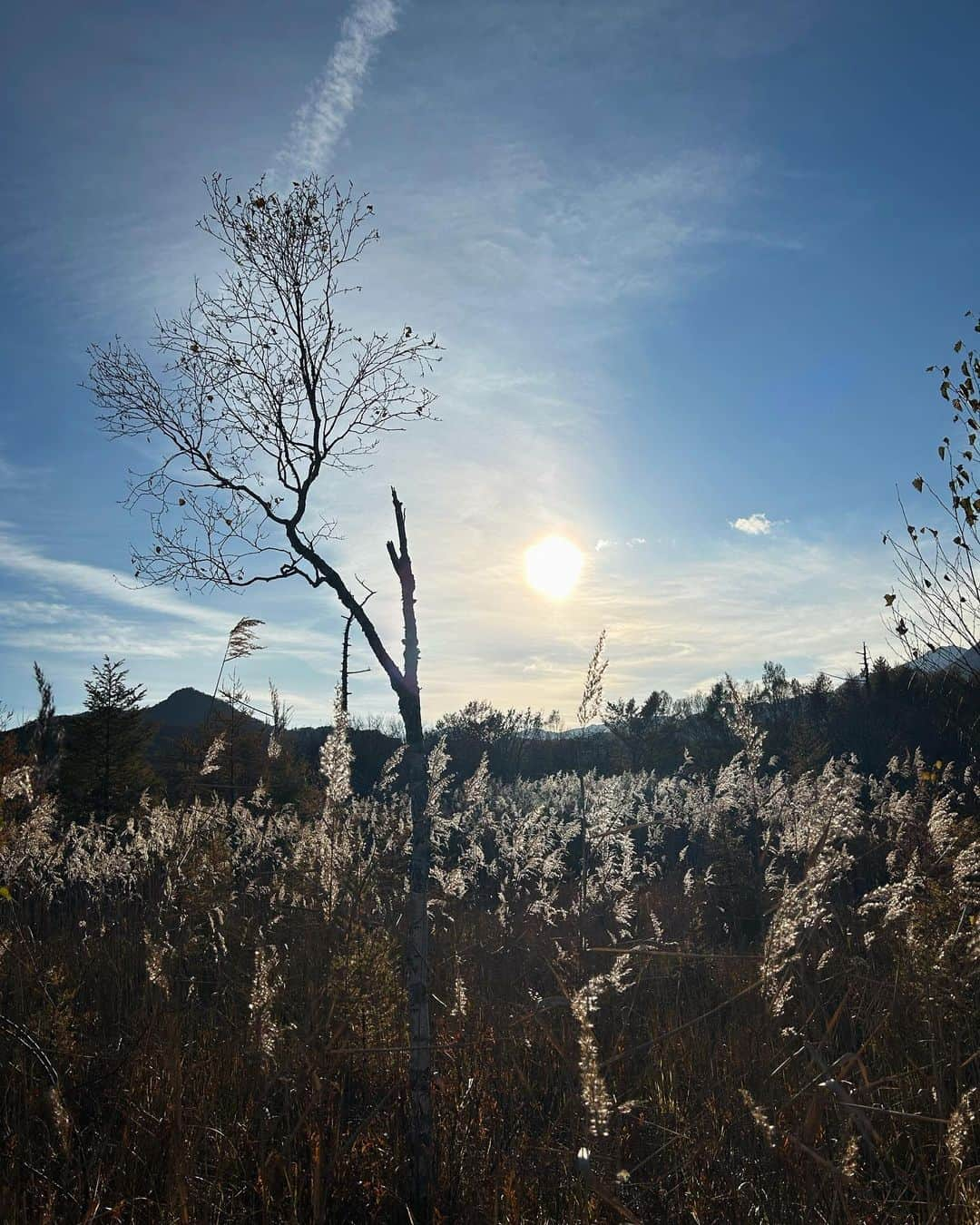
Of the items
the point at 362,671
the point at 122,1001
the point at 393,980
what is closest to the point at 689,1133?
the point at 393,980

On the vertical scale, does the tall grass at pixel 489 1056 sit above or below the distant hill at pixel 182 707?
below

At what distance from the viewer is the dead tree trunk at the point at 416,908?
104 inches

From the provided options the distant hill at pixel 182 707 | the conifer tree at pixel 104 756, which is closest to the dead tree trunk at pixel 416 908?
the conifer tree at pixel 104 756

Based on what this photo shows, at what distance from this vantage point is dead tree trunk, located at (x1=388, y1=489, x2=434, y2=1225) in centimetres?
263

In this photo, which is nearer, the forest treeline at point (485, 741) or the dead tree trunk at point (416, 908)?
the dead tree trunk at point (416, 908)

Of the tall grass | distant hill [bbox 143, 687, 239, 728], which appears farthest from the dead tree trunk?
distant hill [bbox 143, 687, 239, 728]

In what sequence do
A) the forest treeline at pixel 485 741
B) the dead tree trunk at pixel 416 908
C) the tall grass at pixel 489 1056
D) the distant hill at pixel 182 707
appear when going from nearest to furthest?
1. the tall grass at pixel 489 1056
2. the dead tree trunk at pixel 416 908
3. the forest treeline at pixel 485 741
4. the distant hill at pixel 182 707

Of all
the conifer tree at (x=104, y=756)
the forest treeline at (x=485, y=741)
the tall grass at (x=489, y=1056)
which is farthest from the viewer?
the conifer tree at (x=104, y=756)

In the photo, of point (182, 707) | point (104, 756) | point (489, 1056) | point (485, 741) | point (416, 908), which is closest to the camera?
point (416, 908)

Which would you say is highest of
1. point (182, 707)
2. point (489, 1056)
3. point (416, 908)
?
point (182, 707)

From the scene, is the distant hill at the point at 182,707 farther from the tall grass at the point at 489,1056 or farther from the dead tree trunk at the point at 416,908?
the dead tree trunk at the point at 416,908

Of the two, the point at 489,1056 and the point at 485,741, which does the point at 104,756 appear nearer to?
the point at 489,1056

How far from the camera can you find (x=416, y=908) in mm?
2742

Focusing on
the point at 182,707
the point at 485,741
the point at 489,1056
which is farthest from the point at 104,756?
the point at 182,707
